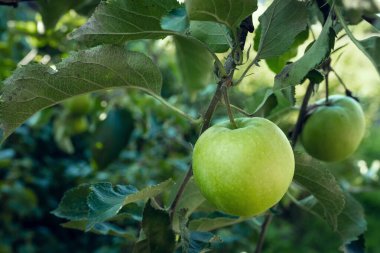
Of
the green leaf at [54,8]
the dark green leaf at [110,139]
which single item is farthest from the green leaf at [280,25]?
the dark green leaf at [110,139]

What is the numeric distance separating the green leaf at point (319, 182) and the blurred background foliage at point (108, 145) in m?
0.11

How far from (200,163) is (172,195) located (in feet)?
0.76

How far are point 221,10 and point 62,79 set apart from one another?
20cm

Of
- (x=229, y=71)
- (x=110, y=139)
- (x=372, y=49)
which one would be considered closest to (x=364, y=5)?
(x=372, y=49)

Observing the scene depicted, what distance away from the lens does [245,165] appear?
1.67ft

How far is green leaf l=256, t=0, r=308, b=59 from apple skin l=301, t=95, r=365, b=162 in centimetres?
28

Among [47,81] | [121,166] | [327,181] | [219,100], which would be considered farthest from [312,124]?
[121,166]

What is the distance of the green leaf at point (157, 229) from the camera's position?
0.63 meters

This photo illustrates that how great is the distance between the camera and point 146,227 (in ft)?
2.08

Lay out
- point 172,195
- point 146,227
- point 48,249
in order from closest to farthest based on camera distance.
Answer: point 146,227, point 172,195, point 48,249

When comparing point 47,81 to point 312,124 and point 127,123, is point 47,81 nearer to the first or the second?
point 312,124

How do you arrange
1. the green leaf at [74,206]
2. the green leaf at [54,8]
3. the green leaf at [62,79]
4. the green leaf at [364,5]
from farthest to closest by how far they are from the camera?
the green leaf at [54,8] < the green leaf at [74,206] < the green leaf at [62,79] < the green leaf at [364,5]

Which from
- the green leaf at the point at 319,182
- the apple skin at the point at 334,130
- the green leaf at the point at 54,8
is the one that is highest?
the green leaf at the point at 54,8

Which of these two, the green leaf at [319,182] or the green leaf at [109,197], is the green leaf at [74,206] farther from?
the green leaf at [319,182]
